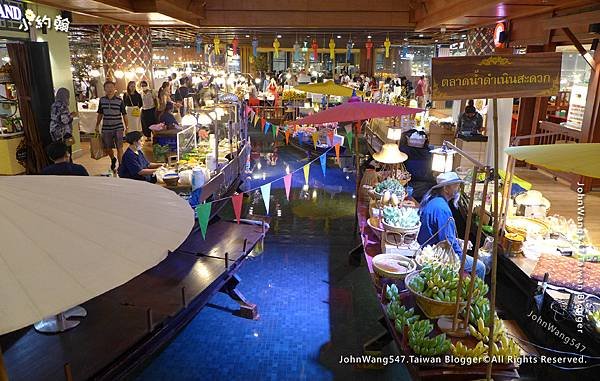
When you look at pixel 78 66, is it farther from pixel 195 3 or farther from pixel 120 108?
pixel 120 108

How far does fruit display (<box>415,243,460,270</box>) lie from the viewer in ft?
14.7

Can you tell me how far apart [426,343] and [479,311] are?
2.36ft

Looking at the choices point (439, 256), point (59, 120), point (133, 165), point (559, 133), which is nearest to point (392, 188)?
point (439, 256)

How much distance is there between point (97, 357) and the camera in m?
3.58

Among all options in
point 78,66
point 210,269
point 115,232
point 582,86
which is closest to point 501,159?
Result: point 582,86

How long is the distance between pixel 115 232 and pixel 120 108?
9.57 m

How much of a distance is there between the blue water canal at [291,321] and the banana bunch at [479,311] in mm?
1294

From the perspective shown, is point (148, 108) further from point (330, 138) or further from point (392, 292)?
point (392, 292)

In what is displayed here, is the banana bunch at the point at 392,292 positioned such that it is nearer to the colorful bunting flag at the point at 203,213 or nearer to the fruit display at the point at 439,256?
the fruit display at the point at 439,256

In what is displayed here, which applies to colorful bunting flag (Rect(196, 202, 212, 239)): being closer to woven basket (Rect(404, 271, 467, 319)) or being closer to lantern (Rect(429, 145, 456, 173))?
woven basket (Rect(404, 271, 467, 319))

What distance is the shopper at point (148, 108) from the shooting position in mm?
13789

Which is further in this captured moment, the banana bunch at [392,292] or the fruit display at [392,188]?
the fruit display at [392,188]

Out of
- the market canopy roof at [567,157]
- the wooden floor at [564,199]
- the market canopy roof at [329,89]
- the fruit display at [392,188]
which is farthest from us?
the market canopy roof at [329,89]

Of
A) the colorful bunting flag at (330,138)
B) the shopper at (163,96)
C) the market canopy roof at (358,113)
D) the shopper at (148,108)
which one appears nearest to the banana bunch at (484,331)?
the market canopy roof at (358,113)
